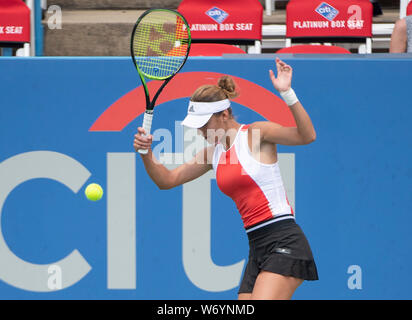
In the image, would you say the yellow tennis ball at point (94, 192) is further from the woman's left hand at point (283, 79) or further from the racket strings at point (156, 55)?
the woman's left hand at point (283, 79)

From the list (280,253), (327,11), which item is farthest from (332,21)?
(280,253)

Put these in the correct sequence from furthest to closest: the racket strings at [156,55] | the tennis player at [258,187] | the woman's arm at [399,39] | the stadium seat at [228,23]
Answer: the stadium seat at [228,23]
the woman's arm at [399,39]
the racket strings at [156,55]
the tennis player at [258,187]

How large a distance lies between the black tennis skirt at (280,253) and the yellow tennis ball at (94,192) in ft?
3.37

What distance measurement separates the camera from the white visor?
316 cm

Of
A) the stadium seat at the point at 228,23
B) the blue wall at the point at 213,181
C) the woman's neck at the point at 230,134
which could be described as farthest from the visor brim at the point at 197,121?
the stadium seat at the point at 228,23

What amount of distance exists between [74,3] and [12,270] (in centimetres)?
369

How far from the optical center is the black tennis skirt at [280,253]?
3055mm

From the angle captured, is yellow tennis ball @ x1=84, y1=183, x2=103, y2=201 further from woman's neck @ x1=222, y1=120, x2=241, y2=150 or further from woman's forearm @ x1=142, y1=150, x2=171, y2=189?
woman's neck @ x1=222, y1=120, x2=241, y2=150

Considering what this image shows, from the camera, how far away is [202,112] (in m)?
3.18

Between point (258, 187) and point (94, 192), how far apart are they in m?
1.08

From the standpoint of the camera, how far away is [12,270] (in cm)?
395
